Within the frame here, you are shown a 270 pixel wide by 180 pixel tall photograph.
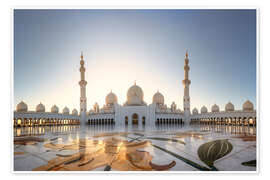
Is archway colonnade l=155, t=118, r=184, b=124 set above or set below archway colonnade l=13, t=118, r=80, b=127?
below

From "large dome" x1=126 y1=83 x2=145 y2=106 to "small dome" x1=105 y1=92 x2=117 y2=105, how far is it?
2.96 meters

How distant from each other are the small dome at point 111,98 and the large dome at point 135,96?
2.96m

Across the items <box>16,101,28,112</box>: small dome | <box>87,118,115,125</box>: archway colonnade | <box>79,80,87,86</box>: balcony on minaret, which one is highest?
<box>79,80,87,86</box>: balcony on minaret

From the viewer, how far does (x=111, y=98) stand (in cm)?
2322

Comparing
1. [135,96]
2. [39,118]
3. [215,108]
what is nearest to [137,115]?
[135,96]

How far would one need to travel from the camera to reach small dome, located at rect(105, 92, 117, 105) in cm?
2311

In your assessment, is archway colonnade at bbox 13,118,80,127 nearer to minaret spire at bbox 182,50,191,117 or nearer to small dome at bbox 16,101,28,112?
small dome at bbox 16,101,28,112

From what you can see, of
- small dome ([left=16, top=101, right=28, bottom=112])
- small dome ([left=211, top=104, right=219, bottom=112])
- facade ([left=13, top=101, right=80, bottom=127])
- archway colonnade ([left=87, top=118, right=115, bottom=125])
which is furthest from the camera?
small dome ([left=211, top=104, right=219, bottom=112])

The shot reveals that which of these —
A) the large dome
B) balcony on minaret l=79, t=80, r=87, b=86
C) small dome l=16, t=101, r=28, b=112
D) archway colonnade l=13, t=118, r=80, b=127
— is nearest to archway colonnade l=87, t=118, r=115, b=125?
archway colonnade l=13, t=118, r=80, b=127

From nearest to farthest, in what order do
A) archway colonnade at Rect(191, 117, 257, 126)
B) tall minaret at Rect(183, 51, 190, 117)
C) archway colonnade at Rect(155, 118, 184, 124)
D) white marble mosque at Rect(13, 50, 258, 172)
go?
white marble mosque at Rect(13, 50, 258, 172), archway colonnade at Rect(191, 117, 257, 126), archway colonnade at Rect(155, 118, 184, 124), tall minaret at Rect(183, 51, 190, 117)

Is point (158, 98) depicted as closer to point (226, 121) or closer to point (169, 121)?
point (169, 121)

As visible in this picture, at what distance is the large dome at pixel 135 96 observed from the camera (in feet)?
67.4

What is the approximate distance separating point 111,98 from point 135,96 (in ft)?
15.5
